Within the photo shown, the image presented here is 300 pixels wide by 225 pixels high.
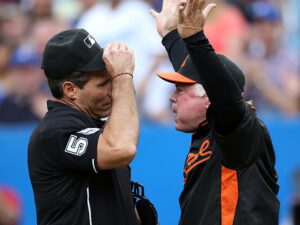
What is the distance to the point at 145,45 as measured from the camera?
6434mm

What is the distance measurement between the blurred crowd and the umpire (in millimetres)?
3510

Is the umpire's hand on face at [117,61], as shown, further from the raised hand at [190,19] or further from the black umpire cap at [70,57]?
the raised hand at [190,19]

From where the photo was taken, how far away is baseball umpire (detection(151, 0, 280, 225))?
232cm

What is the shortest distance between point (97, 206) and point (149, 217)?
1.68 feet

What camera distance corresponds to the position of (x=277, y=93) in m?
6.81

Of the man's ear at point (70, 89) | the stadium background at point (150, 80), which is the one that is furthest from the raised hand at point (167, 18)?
the stadium background at point (150, 80)

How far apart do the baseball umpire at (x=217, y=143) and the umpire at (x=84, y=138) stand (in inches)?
13.8

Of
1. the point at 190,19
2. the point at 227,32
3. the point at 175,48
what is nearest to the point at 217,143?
the point at 190,19

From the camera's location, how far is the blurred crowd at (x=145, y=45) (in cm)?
637

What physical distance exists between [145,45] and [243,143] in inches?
165

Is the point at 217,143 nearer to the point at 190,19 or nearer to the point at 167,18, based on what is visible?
the point at 190,19

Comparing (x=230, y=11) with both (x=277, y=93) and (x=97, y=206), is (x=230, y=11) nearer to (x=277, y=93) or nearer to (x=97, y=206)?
(x=277, y=93)

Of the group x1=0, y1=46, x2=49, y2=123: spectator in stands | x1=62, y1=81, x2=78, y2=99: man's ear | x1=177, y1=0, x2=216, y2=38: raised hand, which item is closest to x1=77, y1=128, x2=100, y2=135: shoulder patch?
x1=62, y1=81, x2=78, y2=99: man's ear

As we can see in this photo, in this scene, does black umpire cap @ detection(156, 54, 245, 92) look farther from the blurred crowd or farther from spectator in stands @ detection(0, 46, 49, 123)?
spectator in stands @ detection(0, 46, 49, 123)
